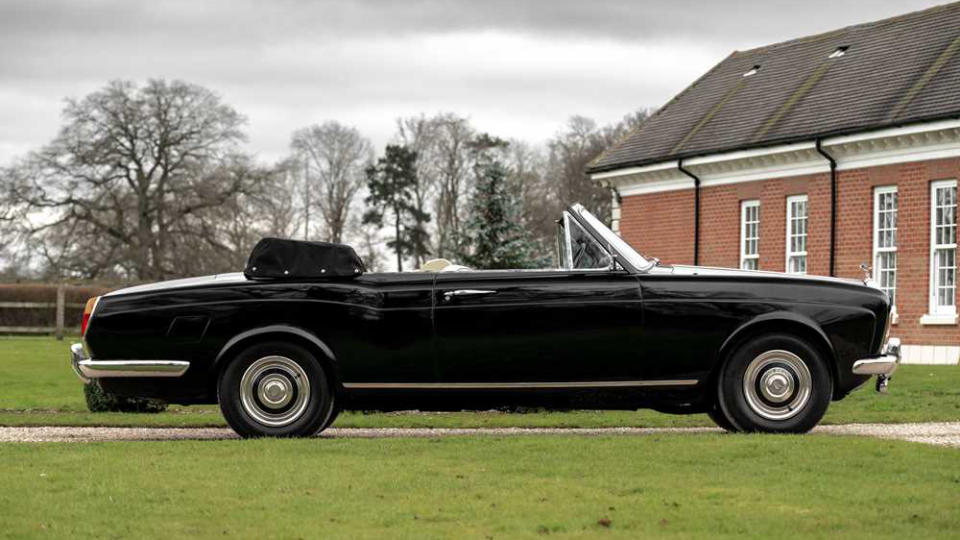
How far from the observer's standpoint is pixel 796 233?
3122 centimetres

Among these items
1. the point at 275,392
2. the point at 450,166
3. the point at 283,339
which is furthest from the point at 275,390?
the point at 450,166

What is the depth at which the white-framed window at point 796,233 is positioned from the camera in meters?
30.9

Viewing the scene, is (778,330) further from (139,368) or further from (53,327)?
(53,327)

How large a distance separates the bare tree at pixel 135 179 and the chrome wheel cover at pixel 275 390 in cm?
4834

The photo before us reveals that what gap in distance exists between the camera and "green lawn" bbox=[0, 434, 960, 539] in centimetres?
631

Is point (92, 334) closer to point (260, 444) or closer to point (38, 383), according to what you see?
point (260, 444)

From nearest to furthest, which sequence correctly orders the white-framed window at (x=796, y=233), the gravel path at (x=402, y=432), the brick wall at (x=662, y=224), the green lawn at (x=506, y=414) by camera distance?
the gravel path at (x=402, y=432) → the green lawn at (x=506, y=414) → the white-framed window at (x=796, y=233) → the brick wall at (x=662, y=224)

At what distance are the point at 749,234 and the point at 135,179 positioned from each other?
33.7m

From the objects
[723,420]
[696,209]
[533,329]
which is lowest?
[723,420]

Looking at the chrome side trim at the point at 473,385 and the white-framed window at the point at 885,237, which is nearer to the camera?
the chrome side trim at the point at 473,385

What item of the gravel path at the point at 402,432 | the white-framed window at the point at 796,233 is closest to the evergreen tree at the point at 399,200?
the white-framed window at the point at 796,233

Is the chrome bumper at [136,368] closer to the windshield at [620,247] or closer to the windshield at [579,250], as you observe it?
the windshield at [579,250]

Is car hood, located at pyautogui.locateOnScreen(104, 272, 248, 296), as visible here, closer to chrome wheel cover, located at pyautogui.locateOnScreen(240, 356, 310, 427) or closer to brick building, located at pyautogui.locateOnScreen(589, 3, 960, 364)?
chrome wheel cover, located at pyautogui.locateOnScreen(240, 356, 310, 427)

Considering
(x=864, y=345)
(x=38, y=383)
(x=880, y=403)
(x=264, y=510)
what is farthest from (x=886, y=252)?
(x=264, y=510)
